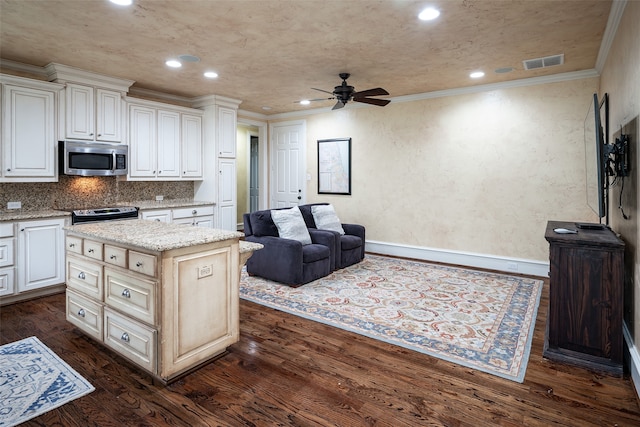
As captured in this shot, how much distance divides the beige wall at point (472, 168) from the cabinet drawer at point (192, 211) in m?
2.39

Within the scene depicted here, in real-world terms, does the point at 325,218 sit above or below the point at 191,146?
below

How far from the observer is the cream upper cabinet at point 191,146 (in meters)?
5.77

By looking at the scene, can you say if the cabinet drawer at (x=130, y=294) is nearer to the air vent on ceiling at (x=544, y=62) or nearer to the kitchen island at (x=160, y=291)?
the kitchen island at (x=160, y=291)

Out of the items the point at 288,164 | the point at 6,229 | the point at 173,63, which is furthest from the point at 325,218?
the point at 6,229

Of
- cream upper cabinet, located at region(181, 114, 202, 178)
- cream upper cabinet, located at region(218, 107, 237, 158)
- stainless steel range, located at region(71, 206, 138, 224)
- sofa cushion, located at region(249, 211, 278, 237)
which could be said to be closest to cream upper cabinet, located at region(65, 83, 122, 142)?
stainless steel range, located at region(71, 206, 138, 224)

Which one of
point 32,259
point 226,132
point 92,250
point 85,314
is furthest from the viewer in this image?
point 226,132

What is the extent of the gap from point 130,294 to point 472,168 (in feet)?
15.6

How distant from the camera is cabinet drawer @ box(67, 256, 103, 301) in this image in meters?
2.63

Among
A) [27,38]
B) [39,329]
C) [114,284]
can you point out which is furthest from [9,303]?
[27,38]

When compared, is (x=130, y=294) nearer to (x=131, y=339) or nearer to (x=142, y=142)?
(x=131, y=339)

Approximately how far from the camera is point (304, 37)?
3.41 m

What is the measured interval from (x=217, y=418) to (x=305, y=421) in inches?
19.0

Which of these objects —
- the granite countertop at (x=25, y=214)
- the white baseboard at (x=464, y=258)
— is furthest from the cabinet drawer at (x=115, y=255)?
the white baseboard at (x=464, y=258)

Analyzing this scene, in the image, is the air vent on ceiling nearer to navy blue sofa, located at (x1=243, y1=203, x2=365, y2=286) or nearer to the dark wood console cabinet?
the dark wood console cabinet
